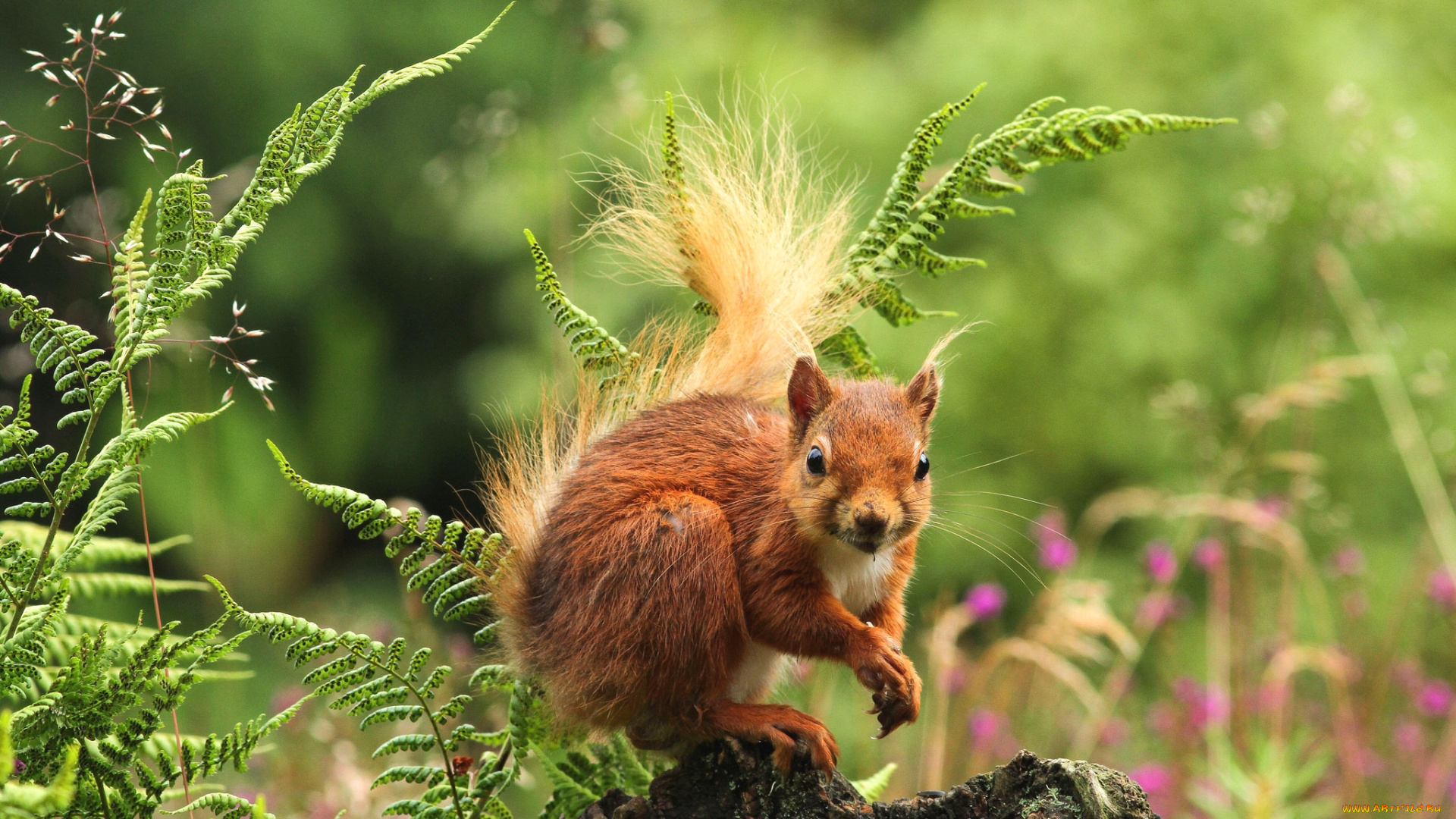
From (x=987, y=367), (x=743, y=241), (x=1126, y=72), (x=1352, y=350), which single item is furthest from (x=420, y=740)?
(x=1352, y=350)

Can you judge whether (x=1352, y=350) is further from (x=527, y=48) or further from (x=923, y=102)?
(x=527, y=48)

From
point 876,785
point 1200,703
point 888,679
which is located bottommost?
point 1200,703

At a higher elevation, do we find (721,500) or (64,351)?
(64,351)

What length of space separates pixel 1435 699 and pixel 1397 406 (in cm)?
146

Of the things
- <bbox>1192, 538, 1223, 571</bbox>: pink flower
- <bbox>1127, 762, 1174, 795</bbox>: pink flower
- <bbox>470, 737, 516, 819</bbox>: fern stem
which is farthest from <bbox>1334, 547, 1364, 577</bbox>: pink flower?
<bbox>470, 737, 516, 819</bbox>: fern stem

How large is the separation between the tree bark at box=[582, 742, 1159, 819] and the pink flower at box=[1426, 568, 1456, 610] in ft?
9.42

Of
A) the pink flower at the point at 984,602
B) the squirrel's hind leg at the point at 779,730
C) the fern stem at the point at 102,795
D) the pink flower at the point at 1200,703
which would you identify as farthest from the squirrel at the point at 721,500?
the pink flower at the point at 1200,703

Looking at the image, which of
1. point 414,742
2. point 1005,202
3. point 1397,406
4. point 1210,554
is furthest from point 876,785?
point 1005,202

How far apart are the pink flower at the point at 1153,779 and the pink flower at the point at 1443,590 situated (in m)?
1.11

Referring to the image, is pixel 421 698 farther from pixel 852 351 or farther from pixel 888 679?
pixel 852 351

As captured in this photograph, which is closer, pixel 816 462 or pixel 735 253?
pixel 816 462

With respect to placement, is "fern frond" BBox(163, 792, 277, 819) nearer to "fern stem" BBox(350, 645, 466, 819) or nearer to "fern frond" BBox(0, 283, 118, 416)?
"fern stem" BBox(350, 645, 466, 819)

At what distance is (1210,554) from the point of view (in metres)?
4.03

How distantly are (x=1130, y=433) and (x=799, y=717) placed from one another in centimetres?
440
